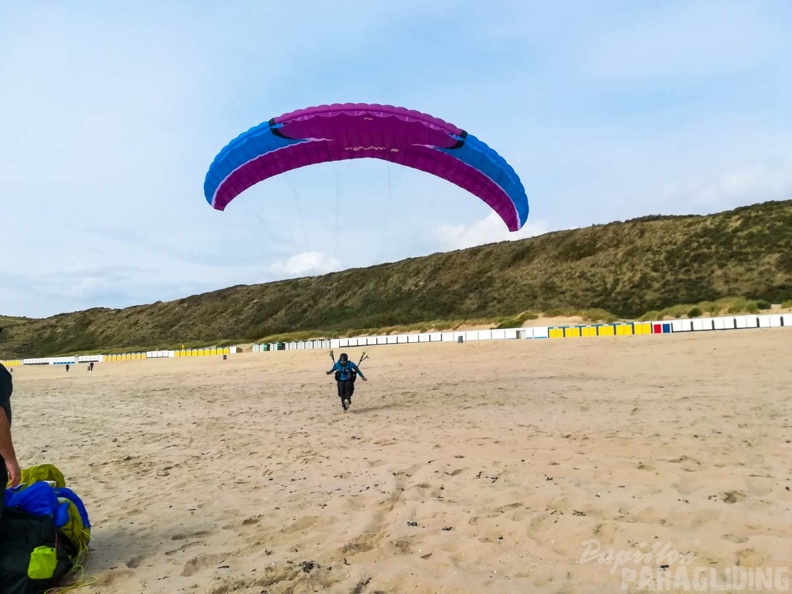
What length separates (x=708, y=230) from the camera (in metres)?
49.9

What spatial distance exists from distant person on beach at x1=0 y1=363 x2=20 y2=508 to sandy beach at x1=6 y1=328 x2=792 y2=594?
0.99 meters

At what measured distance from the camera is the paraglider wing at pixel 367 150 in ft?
44.7

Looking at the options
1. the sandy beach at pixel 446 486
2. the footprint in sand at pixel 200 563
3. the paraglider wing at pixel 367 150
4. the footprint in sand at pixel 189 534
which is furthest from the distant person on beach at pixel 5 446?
the paraglider wing at pixel 367 150

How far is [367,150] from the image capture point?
15.7 meters

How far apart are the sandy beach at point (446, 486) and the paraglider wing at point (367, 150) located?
623cm

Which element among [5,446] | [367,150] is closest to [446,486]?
[5,446]

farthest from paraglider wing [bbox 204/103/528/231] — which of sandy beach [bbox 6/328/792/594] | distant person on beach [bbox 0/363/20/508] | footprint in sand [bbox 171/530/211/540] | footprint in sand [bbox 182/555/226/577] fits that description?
footprint in sand [bbox 182/555/226/577]

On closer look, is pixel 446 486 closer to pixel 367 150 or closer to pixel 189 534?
pixel 189 534

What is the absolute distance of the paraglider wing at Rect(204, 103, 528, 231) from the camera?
13.6 meters

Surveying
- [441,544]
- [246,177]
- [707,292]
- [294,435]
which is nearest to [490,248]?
[707,292]

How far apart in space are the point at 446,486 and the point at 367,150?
1186 centimetres

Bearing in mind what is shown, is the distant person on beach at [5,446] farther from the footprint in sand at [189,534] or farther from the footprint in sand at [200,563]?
the footprint in sand at [189,534]

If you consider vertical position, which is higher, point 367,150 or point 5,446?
point 367,150

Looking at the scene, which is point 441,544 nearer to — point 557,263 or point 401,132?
point 401,132
